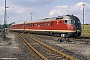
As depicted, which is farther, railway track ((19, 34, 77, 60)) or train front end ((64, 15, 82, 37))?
train front end ((64, 15, 82, 37))

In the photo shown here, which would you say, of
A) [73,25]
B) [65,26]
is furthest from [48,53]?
[65,26]

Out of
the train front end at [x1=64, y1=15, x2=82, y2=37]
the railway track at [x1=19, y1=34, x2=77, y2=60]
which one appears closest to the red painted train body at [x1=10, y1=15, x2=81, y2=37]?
the train front end at [x1=64, y1=15, x2=82, y2=37]

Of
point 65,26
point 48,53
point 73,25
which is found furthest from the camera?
point 65,26

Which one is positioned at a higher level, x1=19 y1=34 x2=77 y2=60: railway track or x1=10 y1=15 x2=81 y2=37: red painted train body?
x1=10 y1=15 x2=81 y2=37: red painted train body

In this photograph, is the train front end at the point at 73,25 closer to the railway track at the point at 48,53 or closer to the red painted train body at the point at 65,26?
the red painted train body at the point at 65,26

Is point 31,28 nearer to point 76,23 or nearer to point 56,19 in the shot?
point 56,19

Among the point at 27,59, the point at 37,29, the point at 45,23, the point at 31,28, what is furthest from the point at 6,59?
the point at 31,28

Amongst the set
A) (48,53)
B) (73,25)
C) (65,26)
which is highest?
(73,25)

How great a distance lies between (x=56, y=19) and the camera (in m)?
33.0

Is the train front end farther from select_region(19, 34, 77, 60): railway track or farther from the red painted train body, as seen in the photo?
select_region(19, 34, 77, 60): railway track

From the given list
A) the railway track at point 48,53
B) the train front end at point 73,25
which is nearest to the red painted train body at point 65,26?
the train front end at point 73,25

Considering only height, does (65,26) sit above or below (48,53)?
above

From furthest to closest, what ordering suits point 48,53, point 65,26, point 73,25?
point 65,26 < point 73,25 < point 48,53

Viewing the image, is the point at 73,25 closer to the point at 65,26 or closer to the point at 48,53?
the point at 65,26
